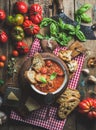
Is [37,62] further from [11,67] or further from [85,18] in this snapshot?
[85,18]

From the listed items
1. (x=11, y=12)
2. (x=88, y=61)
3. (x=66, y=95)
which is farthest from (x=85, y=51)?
(x=11, y=12)

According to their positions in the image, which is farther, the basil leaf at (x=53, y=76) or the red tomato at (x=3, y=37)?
the red tomato at (x=3, y=37)

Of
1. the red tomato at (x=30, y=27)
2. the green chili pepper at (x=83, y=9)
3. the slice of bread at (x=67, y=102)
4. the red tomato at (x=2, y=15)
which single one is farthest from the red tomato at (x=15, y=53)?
the green chili pepper at (x=83, y=9)

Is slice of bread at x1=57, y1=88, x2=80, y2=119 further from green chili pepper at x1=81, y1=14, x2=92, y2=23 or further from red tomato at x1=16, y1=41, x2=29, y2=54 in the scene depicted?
green chili pepper at x1=81, y1=14, x2=92, y2=23

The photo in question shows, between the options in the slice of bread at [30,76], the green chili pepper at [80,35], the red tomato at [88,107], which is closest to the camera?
the slice of bread at [30,76]

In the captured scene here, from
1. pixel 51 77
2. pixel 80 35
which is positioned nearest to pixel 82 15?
pixel 80 35

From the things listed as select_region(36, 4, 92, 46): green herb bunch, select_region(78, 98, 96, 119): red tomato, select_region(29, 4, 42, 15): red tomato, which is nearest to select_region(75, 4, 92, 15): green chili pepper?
select_region(36, 4, 92, 46): green herb bunch

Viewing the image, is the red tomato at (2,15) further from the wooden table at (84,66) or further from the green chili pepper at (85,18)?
the green chili pepper at (85,18)

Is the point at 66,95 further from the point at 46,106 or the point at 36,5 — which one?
the point at 36,5
